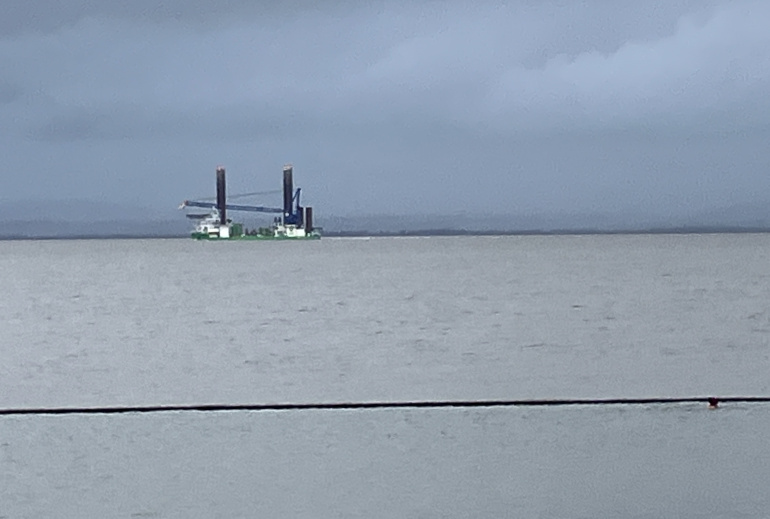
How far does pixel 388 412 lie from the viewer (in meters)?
9.80

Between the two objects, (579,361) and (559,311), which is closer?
(579,361)

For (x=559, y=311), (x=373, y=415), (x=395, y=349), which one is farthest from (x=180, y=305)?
(x=373, y=415)

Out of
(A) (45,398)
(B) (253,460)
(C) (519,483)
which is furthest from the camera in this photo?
(A) (45,398)

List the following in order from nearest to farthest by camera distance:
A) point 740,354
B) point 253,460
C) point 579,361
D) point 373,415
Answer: point 253,460 < point 373,415 < point 579,361 < point 740,354

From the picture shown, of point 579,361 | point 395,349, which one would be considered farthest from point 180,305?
point 579,361

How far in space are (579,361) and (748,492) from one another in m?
9.24

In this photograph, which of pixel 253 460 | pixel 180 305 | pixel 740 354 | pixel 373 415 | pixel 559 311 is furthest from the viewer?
pixel 180 305

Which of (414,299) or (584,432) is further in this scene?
(414,299)

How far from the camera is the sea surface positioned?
700 centimetres

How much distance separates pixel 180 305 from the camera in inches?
1185

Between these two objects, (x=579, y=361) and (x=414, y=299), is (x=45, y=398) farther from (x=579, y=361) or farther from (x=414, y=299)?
(x=414, y=299)

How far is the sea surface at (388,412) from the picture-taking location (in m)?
7.00

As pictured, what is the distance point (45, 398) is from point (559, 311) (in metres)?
15.1

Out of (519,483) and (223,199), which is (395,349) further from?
(223,199)
